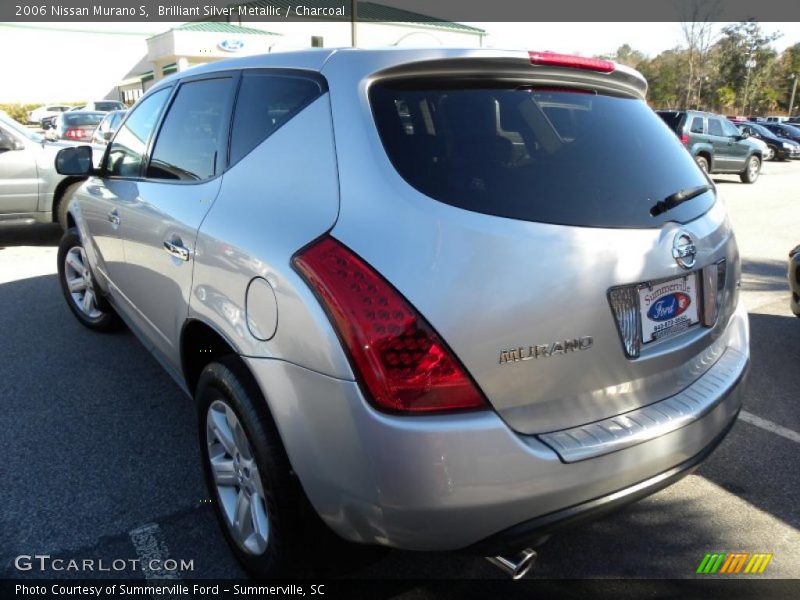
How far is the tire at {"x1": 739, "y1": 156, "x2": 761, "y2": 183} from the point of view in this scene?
16.9 m

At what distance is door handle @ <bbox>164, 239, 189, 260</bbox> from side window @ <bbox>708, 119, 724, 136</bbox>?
54.0 ft

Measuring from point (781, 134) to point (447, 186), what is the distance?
3221cm

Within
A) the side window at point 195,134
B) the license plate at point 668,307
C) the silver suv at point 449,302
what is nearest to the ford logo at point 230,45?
the side window at point 195,134

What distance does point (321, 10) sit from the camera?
38094 mm

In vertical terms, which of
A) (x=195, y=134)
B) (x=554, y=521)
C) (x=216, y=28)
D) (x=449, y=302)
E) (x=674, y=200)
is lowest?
(x=554, y=521)

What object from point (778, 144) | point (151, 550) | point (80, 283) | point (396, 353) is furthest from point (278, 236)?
point (778, 144)

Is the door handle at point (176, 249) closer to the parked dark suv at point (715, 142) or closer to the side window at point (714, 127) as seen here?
the parked dark suv at point (715, 142)

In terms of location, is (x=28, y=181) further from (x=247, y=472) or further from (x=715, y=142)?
(x=715, y=142)

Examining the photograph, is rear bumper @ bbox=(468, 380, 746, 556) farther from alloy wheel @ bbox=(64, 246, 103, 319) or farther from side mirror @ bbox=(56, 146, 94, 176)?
alloy wheel @ bbox=(64, 246, 103, 319)

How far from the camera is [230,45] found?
35562 mm

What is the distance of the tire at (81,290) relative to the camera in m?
4.49

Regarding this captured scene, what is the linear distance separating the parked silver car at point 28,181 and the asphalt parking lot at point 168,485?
349cm

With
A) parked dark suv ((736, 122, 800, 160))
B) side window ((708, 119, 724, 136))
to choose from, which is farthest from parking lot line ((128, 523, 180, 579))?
parked dark suv ((736, 122, 800, 160))

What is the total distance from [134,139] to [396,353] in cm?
263
